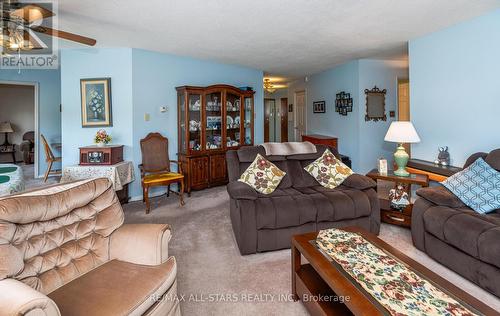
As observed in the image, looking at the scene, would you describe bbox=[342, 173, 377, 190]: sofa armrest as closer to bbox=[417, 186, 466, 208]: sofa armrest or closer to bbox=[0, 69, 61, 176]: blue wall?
bbox=[417, 186, 466, 208]: sofa armrest

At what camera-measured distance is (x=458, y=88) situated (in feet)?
11.3

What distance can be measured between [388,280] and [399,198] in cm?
215

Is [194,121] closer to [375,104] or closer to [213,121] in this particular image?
[213,121]

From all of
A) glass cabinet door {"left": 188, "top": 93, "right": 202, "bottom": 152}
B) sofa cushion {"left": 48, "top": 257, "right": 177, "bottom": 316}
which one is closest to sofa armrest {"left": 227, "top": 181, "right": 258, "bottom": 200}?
sofa cushion {"left": 48, "top": 257, "right": 177, "bottom": 316}

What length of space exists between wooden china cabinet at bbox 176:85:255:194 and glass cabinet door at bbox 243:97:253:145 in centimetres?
8

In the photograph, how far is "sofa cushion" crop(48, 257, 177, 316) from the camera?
4.02 ft

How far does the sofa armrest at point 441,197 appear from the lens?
2.40 m

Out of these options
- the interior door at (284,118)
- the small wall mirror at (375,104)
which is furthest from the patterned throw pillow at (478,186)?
the interior door at (284,118)

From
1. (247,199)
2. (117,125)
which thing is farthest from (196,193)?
(247,199)

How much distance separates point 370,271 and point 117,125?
4168 millimetres

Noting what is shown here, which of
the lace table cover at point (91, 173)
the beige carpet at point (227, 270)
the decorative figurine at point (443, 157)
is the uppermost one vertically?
the decorative figurine at point (443, 157)

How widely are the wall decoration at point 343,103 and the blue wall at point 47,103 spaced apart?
242 inches

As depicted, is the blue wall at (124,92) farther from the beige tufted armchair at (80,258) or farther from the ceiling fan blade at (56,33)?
the beige tufted armchair at (80,258)

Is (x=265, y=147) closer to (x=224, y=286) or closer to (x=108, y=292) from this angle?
(x=224, y=286)
